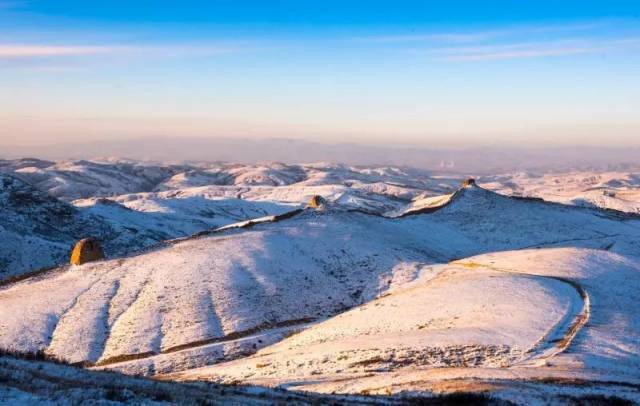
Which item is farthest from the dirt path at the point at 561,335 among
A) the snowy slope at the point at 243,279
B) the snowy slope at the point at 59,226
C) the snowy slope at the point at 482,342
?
the snowy slope at the point at 59,226

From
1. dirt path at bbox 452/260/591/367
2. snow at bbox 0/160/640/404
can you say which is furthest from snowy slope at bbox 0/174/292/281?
dirt path at bbox 452/260/591/367

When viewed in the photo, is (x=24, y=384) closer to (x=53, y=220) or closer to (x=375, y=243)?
(x=375, y=243)

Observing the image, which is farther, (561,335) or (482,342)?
(561,335)

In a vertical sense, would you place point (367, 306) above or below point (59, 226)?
above

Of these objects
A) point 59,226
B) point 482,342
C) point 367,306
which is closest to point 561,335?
point 482,342

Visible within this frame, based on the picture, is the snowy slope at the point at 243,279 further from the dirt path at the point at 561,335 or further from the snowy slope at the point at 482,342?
the snowy slope at the point at 482,342

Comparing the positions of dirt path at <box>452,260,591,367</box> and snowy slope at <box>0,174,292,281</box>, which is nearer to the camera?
dirt path at <box>452,260,591,367</box>

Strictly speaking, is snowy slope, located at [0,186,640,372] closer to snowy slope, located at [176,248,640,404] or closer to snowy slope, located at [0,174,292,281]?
snowy slope, located at [176,248,640,404]

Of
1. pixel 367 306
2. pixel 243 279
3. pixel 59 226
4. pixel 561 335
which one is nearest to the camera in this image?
pixel 561 335

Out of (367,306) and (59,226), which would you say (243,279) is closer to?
(367,306)

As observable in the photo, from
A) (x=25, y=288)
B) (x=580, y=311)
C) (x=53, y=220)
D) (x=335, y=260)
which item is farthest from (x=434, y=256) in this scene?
(x=53, y=220)

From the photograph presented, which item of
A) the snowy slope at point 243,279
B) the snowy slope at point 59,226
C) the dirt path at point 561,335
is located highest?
the dirt path at point 561,335
